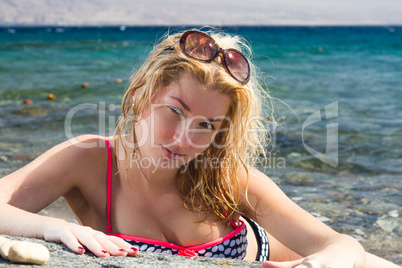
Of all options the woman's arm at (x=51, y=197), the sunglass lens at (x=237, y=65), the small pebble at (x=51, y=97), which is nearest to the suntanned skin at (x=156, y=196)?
the woman's arm at (x=51, y=197)

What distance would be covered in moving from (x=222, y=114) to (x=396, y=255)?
1989 mm

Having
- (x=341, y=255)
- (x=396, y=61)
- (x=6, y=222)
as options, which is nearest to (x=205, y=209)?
(x=341, y=255)

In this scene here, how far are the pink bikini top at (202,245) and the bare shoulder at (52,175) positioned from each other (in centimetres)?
12

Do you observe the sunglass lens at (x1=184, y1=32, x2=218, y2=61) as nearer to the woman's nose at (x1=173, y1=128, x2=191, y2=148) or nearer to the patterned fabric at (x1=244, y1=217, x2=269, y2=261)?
the woman's nose at (x1=173, y1=128, x2=191, y2=148)

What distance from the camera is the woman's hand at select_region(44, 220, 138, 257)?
6.40ft

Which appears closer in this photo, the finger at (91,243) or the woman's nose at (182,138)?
the finger at (91,243)

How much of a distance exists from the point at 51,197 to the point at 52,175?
0.11m

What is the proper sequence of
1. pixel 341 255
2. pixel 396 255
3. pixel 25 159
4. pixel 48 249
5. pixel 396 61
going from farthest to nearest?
1. pixel 396 61
2. pixel 25 159
3. pixel 396 255
4. pixel 341 255
5. pixel 48 249

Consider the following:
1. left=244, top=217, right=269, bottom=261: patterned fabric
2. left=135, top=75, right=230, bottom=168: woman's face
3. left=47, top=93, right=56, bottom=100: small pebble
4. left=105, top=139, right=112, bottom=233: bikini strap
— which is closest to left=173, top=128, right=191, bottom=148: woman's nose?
left=135, top=75, right=230, bottom=168: woman's face

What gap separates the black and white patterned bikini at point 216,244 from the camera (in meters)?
2.49

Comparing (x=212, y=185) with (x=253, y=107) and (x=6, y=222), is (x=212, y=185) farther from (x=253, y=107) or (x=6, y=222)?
(x=6, y=222)

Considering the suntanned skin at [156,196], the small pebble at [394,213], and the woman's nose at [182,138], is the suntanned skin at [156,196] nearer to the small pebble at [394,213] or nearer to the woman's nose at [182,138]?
the woman's nose at [182,138]

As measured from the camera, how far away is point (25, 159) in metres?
5.57

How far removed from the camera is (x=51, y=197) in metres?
2.48
